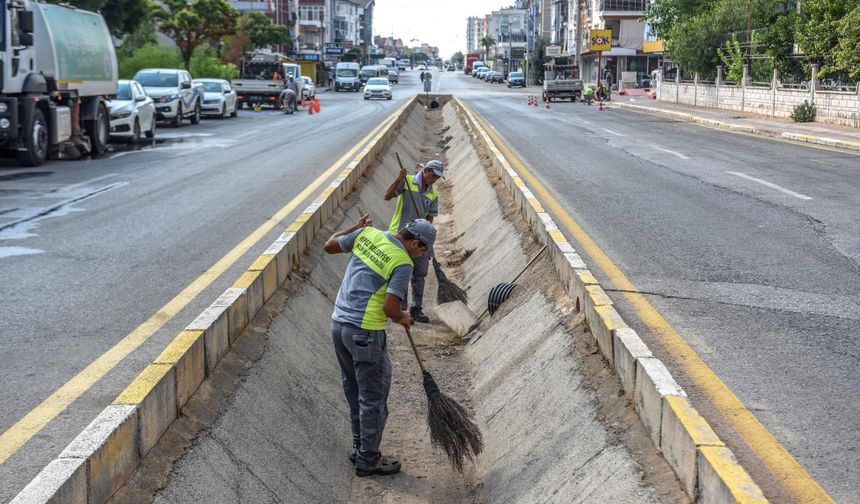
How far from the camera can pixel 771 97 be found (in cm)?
4097

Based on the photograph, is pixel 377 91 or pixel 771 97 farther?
pixel 377 91

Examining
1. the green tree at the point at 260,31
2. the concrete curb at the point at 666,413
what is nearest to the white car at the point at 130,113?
the concrete curb at the point at 666,413

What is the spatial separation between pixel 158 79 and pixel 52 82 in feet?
49.8

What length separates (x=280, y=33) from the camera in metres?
92.9

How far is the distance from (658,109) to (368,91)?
2137 centimetres

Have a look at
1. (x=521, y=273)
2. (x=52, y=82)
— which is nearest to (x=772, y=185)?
(x=521, y=273)

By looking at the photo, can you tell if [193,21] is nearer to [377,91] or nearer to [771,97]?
[377,91]

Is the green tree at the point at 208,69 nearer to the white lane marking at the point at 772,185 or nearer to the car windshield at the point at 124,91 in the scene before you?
the car windshield at the point at 124,91

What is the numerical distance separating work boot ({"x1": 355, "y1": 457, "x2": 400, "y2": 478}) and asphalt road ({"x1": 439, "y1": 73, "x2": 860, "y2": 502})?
2.00 m

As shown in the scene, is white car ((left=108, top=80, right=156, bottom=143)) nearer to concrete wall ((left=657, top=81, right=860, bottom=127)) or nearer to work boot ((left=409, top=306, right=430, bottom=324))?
work boot ((left=409, top=306, right=430, bottom=324))

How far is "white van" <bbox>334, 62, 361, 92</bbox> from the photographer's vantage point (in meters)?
81.1

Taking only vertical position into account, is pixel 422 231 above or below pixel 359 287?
above

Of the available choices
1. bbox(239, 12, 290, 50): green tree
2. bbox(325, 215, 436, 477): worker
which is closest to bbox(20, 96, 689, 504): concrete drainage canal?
bbox(325, 215, 436, 477): worker

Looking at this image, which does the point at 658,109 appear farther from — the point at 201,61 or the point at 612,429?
the point at 612,429
